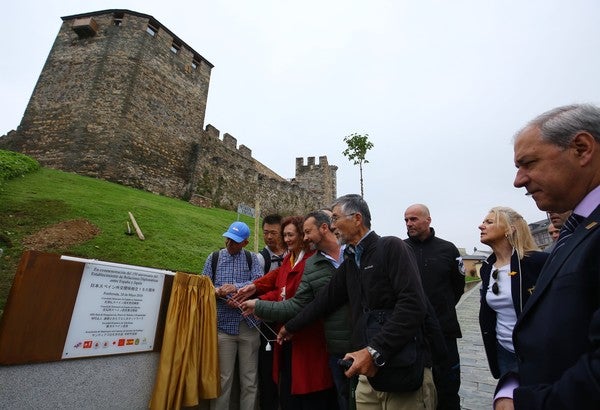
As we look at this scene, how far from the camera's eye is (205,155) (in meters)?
19.4

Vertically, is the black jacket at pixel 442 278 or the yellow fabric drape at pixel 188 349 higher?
the black jacket at pixel 442 278

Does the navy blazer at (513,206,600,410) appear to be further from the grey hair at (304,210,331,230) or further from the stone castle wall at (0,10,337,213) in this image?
the stone castle wall at (0,10,337,213)

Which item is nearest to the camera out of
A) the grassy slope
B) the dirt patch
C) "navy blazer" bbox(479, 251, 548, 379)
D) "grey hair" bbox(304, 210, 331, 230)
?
"navy blazer" bbox(479, 251, 548, 379)

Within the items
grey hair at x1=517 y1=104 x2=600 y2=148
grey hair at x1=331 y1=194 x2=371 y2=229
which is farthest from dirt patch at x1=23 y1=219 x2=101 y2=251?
grey hair at x1=517 y1=104 x2=600 y2=148

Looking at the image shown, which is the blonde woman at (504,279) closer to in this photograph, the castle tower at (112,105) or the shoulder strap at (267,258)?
the shoulder strap at (267,258)

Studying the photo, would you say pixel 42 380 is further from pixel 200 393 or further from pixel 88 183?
pixel 88 183

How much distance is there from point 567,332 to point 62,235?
9.20 meters

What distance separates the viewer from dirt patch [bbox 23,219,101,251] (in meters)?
6.85

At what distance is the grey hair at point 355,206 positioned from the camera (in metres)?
2.44

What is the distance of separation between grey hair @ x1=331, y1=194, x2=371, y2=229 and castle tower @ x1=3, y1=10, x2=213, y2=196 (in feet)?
52.5

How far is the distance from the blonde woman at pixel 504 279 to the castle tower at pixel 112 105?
16.7 meters

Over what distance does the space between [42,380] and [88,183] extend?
12825 mm

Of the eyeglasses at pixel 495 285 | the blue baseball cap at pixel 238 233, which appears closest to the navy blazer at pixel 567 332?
the eyeglasses at pixel 495 285

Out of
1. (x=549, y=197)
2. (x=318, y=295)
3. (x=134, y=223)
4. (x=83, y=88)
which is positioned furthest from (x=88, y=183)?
(x=549, y=197)
